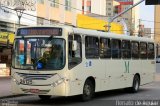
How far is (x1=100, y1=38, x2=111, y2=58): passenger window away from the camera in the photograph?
20141mm

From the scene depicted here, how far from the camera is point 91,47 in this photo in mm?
19219

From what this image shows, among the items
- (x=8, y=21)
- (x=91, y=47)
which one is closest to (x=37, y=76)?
(x=91, y=47)

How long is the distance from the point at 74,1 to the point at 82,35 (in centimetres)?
3038

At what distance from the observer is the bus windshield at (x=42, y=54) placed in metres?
17.2

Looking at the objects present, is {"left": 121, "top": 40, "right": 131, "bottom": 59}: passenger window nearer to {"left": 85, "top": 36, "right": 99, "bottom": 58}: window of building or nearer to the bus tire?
{"left": 85, "top": 36, "right": 99, "bottom": 58}: window of building

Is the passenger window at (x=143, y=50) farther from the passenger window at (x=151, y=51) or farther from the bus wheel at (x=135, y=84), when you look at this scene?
the bus wheel at (x=135, y=84)

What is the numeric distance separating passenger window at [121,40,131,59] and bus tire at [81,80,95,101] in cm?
358

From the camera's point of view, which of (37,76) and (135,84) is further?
(135,84)

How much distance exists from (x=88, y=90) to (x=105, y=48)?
7.62 ft

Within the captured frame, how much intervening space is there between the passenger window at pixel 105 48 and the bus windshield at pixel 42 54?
312cm

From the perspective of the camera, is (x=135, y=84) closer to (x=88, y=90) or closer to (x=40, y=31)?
(x=88, y=90)

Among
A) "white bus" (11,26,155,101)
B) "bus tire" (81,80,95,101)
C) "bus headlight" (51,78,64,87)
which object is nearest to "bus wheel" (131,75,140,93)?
"white bus" (11,26,155,101)

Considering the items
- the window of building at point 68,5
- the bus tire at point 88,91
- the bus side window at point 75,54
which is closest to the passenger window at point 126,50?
the bus tire at point 88,91

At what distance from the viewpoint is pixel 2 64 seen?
3484 cm
